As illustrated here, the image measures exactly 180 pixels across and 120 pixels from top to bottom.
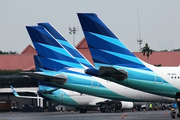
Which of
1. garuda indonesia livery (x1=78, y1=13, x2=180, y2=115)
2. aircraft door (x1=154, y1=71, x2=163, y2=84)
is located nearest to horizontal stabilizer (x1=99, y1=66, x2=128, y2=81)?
garuda indonesia livery (x1=78, y1=13, x2=180, y2=115)

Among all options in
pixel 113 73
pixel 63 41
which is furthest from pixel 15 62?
pixel 113 73

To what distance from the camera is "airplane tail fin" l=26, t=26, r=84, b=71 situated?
42688 mm

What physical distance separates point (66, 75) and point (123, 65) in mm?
8623

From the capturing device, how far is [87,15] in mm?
34125

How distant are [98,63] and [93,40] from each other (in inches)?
72.0

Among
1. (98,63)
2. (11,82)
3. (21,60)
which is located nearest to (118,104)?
(98,63)

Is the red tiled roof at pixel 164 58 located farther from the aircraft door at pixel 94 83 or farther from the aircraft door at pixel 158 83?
the aircraft door at pixel 158 83

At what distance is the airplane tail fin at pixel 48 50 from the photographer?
42.7 meters

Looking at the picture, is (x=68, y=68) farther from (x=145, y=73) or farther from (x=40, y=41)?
(x=145, y=73)

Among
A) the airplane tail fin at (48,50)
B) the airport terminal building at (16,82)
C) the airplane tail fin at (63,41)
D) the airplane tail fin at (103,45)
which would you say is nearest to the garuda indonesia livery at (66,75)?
the airplane tail fin at (48,50)

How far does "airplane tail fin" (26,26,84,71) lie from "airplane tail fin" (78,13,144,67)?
9.31 meters

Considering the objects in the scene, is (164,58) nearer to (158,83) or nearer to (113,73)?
(158,83)

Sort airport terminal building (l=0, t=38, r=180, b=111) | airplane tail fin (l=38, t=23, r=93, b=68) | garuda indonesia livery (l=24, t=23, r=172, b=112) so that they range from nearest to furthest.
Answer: garuda indonesia livery (l=24, t=23, r=172, b=112) → airplane tail fin (l=38, t=23, r=93, b=68) → airport terminal building (l=0, t=38, r=180, b=111)

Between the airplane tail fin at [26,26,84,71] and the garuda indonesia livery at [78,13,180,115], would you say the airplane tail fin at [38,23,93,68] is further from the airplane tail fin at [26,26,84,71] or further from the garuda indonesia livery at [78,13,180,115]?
the garuda indonesia livery at [78,13,180,115]
